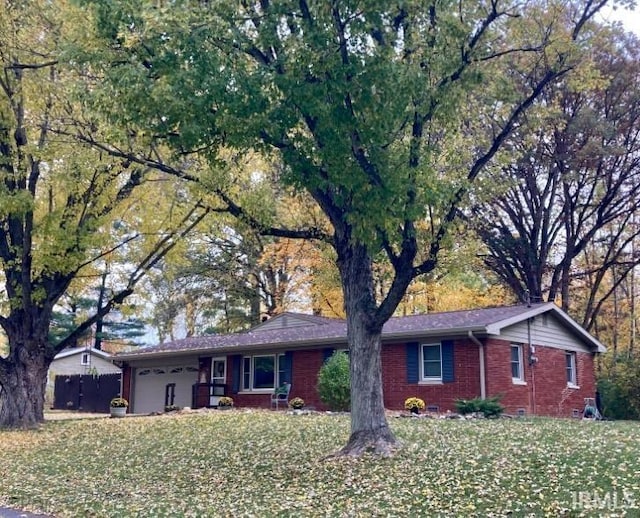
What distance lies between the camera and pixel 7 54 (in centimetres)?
1523

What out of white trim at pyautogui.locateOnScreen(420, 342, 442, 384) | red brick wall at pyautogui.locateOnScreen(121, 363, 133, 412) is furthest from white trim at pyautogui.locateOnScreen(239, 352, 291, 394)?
red brick wall at pyautogui.locateOnScreen(121, 363, 133, 412)

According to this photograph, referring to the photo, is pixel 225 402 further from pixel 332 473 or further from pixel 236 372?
pixel 332 473

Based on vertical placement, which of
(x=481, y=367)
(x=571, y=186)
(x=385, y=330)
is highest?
(x=571, y=186)

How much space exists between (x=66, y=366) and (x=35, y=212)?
2497 cm

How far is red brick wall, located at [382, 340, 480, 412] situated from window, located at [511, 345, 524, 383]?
6.58 feet

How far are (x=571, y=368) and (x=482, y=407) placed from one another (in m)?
7.78

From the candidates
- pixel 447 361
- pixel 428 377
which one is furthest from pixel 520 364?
pixel 428 377

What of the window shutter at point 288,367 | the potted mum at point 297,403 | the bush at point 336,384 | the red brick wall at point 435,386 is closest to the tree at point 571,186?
the red brick wall at point 435,386

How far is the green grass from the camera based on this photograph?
25.0ft

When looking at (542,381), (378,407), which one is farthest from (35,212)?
(542,381)

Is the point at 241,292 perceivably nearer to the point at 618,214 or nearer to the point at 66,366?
the point at 66,366

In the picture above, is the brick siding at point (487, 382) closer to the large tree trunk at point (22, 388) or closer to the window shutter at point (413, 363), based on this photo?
the window shutter at point (413, 363)

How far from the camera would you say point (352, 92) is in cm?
901

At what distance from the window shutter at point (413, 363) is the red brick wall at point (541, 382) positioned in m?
2.28
